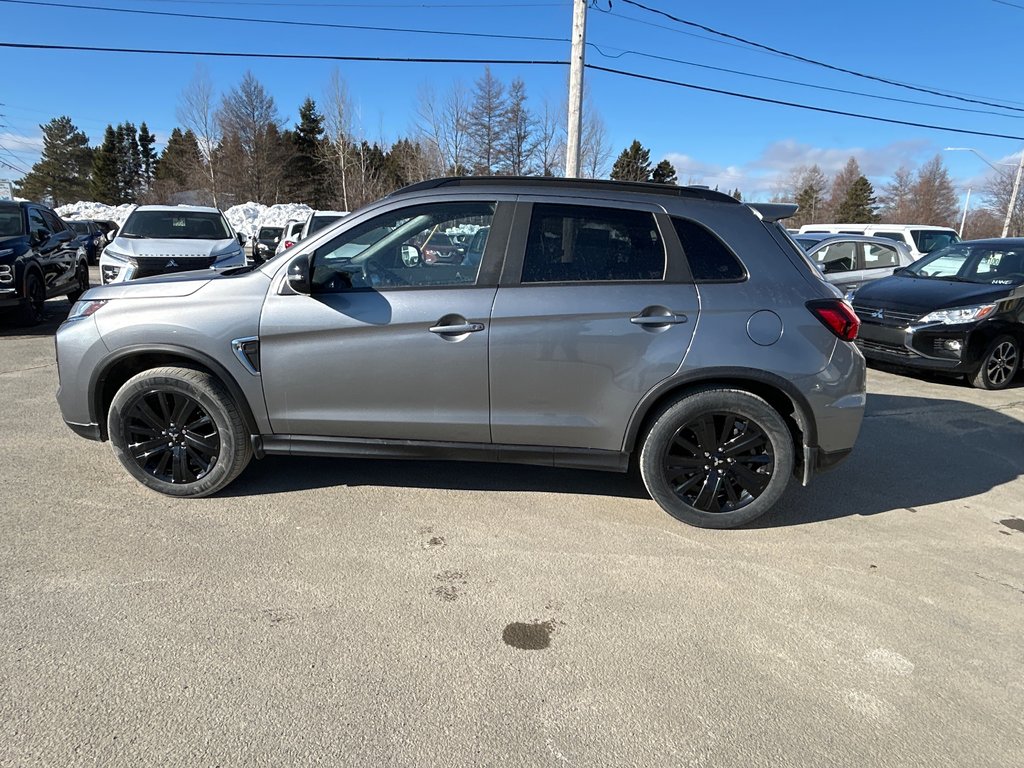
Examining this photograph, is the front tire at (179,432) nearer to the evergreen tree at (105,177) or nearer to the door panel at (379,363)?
the door panel at (379,363)

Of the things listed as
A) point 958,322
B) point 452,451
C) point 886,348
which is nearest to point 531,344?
point 452,451

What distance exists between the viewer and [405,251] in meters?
3.51

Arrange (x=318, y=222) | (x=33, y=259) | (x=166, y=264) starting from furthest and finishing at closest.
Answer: (x=318, y=222) < (x=166, y=264) < (x=33, y=259)

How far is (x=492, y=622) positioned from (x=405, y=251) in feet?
6.72

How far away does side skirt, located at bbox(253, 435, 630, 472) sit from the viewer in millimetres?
3504

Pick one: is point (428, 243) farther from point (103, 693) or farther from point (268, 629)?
point (103, 693)

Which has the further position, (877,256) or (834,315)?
(877,256)

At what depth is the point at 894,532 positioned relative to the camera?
364 centimetres

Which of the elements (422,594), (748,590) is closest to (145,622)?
(422,594)

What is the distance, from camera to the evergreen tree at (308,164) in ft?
175

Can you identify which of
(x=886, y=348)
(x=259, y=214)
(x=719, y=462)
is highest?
(x=259, y=214)

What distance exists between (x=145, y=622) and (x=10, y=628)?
0.52 m

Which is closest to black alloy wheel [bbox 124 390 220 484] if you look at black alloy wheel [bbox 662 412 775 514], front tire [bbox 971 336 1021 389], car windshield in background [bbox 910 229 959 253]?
black alloy wheel [bbox 662 412 775 514]

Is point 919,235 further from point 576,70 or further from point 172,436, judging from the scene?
point 172,436
